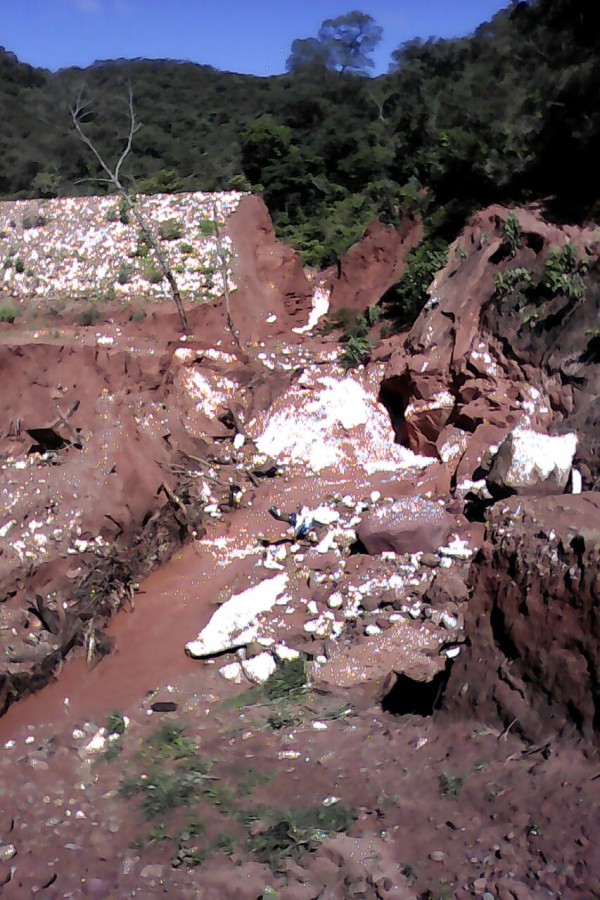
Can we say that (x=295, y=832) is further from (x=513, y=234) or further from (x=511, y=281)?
(x=513, y=234)

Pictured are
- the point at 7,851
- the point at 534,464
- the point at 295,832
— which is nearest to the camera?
the point at 295,832

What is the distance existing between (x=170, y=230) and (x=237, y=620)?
1236cm

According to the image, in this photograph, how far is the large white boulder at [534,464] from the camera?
852cm

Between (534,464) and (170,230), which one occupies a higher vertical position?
(170,230)

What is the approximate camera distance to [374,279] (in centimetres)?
1647

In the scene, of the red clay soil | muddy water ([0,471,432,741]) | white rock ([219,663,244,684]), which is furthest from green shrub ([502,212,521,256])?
white rock ([219,663,244,684])

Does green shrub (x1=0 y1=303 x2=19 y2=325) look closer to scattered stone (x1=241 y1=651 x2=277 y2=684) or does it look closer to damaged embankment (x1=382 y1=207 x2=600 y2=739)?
damaged embankment (x1=382 y1=207 x2=600 y2=739)

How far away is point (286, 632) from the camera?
26.1 feet

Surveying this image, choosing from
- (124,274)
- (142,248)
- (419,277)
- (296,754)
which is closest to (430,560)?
(296,754)

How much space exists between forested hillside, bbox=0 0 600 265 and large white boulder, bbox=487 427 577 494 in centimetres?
467

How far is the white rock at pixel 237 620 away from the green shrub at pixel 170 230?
11.4m

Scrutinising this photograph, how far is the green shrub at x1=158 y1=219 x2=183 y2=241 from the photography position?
1798 cm

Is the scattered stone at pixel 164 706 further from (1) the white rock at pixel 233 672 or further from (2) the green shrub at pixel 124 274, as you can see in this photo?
(2) the green shrub at pixel 124 274

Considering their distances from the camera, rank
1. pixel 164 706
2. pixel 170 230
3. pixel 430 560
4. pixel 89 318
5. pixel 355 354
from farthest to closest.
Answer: pixel 170 230, pixel 89 318, pixel 355 354, pixel 430 560, pixel 164 706
